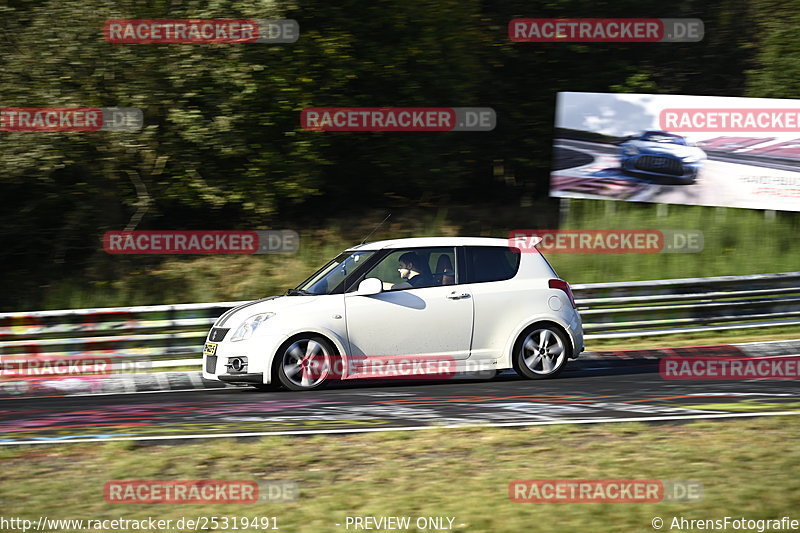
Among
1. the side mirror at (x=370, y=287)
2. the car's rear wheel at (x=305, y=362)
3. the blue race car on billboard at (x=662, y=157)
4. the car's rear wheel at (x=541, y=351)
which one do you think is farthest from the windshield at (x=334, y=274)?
the blue race car on billboard at (x=662, y=157)

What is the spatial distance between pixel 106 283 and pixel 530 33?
38.6 feet

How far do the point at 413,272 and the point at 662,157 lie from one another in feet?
34.6

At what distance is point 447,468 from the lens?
21.4ft

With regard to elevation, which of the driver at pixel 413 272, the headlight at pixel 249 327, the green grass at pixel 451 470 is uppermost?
the driver at pixel 413 272

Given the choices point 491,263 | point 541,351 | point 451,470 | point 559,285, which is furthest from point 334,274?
point 451,470

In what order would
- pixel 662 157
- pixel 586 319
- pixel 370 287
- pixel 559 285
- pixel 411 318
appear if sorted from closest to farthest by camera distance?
pixel 370 287, pixel 411 318, pixel 559 285, pixel 586 319, pixel 662 157

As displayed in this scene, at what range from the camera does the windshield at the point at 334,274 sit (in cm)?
1091

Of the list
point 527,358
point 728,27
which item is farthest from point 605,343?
point 728,27

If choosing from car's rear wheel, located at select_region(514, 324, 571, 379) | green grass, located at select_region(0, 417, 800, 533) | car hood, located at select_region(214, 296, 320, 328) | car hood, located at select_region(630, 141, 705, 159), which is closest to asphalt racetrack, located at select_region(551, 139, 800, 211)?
car hood, located at select_region(630, 141, 705, 159)

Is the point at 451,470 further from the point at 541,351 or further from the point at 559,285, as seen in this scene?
the point at 559,285

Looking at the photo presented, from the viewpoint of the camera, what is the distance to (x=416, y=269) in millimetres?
11000

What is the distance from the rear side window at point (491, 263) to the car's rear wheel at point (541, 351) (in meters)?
0.72

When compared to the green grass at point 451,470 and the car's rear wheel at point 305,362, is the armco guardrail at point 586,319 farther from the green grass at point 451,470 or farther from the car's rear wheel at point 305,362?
the green grass at point 451,470

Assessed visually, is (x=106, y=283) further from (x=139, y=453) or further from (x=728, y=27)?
(x=728, y=27)
